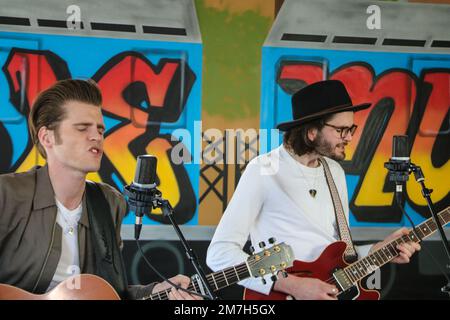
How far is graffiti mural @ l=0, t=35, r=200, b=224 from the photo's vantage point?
2877 mm

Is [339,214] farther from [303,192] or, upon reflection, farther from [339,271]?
[339,271]

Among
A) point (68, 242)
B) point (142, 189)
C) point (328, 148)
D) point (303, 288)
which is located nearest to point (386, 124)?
point (328, 148)

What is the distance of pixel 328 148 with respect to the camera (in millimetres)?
3068

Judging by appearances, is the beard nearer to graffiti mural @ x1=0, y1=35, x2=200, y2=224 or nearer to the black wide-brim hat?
the black wide-brim hat

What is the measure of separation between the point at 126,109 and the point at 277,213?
0.94m

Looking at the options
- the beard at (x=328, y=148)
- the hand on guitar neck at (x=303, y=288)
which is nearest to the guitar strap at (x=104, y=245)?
the hand on guitar neck at (x=303, y=288)

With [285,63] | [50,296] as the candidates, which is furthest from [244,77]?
[50,296]

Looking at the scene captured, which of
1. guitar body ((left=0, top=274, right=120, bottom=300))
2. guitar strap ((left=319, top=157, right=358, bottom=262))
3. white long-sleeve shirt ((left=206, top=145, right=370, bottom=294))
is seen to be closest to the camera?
guitar body ((left=0, top=274, right=120, bottom=300))

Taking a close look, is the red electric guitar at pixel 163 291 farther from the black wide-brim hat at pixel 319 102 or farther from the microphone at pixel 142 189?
the black wide-brim hat at pixel 319 102

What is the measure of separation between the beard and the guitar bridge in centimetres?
60

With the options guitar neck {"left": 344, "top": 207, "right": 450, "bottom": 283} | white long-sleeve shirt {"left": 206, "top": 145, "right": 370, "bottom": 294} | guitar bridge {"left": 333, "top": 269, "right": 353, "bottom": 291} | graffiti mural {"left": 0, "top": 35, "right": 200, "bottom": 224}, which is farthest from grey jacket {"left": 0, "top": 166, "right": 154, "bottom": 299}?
guitar neck {"left": 344, "top": 207, "right": 450, "bottom": 283}

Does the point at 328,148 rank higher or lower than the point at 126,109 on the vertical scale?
lower
